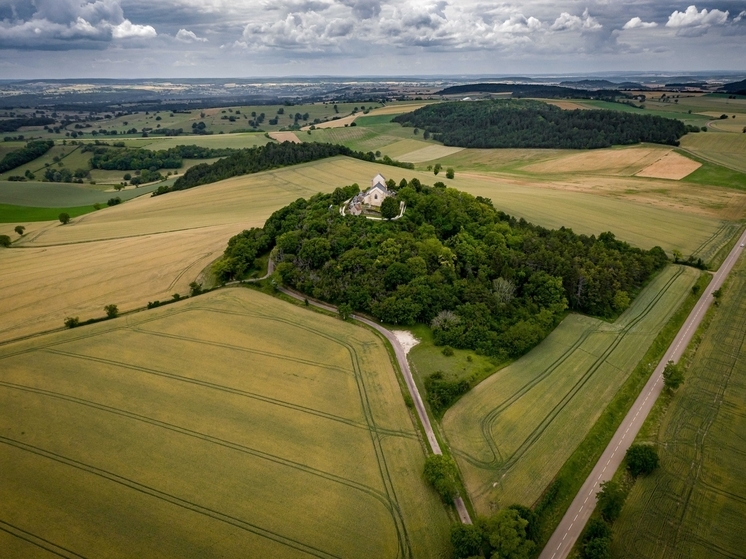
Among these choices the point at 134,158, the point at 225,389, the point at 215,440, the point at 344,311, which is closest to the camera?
the point at 215,440

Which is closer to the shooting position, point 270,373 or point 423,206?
point 270,373

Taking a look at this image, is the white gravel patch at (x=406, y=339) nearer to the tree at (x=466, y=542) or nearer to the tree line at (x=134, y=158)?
the tree at (x=466, y=542)

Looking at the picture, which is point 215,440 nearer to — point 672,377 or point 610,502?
point 610,502

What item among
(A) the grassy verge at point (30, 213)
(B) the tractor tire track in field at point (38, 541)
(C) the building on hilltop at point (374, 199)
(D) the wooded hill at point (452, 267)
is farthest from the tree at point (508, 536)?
(A) the grassy verge at point (30, 213)

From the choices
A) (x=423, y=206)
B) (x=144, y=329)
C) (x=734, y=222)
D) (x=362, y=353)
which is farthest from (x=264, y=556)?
(x=734, y=222)

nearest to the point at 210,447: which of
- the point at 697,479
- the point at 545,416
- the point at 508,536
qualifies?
the point at 508,536

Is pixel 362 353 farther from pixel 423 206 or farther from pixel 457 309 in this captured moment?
pixel 423 206
